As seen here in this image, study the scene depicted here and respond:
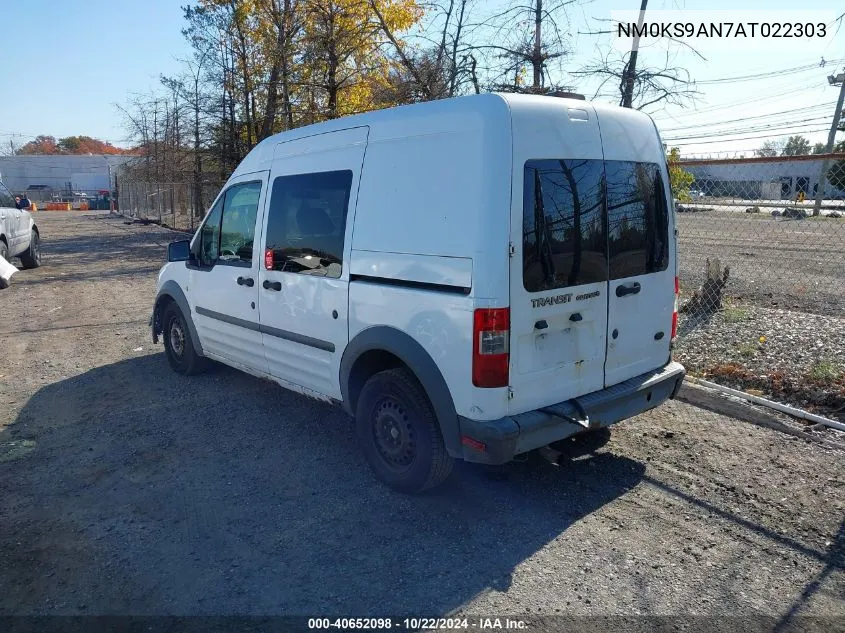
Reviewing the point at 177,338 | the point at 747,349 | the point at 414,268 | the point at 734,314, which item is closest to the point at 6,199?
the point at 177,338

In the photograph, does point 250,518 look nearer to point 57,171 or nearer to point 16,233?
point 16,233

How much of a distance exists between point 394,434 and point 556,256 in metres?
1.52

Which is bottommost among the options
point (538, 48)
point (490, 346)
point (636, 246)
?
point (490, 346)

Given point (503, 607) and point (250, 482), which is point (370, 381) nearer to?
point (250, 482)

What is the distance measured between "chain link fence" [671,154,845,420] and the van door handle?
187cm

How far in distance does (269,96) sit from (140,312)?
1016cm

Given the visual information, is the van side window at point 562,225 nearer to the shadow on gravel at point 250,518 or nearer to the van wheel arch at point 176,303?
the shadow on gravel at point 250,518

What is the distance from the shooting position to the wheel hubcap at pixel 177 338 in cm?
667

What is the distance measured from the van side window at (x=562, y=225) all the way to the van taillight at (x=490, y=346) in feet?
0.89

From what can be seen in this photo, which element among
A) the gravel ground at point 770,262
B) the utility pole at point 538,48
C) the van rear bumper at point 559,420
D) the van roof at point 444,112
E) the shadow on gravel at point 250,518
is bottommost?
the shadow on gravel at point 250,518

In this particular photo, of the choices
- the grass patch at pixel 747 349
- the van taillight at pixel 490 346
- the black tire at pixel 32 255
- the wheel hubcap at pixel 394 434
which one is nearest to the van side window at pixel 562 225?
the van taillight at pixel 490 346

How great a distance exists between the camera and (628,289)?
4.14 meters

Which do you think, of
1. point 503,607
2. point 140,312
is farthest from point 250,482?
point 140,312

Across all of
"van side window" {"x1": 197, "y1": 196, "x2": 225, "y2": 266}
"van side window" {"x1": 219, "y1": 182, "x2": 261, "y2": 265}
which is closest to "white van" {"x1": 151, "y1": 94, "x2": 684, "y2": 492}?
"van side window" {"x1": 219, "y1": 182, "x2": 261, "y2": 265}
